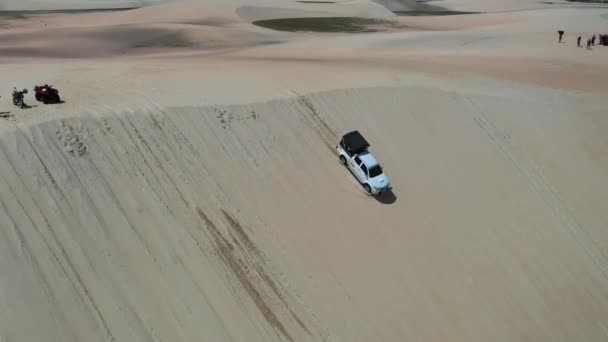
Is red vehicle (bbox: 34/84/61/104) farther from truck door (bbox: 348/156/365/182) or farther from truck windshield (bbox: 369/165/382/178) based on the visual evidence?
truck windshield (bbox: 369/165/382/178)

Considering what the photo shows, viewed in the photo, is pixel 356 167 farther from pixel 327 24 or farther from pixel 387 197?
pixel 327 24

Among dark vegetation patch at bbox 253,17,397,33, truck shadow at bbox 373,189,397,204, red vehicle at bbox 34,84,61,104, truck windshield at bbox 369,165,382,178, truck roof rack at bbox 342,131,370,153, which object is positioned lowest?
dark vegetation patch at bbox 253,17,397,33

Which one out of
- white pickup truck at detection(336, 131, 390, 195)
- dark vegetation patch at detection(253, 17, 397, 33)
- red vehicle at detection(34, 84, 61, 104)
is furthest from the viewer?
dark vegetation patch at detection(253, 17, 397, 33)

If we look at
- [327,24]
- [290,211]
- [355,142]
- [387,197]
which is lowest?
[327,24]

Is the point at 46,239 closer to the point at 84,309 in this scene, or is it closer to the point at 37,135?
the point at 84,309

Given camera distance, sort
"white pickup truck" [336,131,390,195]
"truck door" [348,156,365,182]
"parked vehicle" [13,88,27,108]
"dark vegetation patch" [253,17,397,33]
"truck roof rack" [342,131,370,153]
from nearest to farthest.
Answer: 1. "parked vehicle" [13,88,27,108]
2. "white pickup truck" [336,131,390,195]
3. "truck door" [348,156,365,182]
4. "truck roof rack" [342,131,370,153]
5. "dark vegetation patch" [253,17,397,33]

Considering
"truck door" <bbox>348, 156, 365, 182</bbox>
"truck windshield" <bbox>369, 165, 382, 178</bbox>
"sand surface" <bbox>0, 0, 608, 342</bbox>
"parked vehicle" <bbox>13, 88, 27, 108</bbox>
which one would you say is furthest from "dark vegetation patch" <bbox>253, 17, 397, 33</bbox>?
"parked vehicle" <bbox>13, 88, 27, 108</bbox>

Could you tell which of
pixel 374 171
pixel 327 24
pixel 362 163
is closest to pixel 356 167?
pixel 362 163

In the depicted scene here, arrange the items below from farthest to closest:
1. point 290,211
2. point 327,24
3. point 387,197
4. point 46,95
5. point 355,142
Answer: point 327,24, point 355,142, point 387,197, point 46,95, point 290,211
